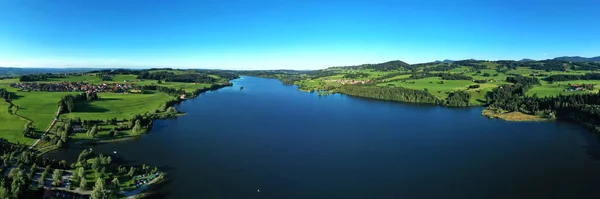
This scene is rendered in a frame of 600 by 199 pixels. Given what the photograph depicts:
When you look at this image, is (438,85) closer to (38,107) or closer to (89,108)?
(89,108)

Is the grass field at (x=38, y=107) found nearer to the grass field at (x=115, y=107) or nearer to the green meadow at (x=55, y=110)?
the green meadow at (x=55, y=110)

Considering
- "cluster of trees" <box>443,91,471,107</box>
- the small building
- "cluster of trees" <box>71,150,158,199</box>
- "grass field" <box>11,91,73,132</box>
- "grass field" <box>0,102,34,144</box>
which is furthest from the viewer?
"cluster of trees" <box>443,91,471,107</box>

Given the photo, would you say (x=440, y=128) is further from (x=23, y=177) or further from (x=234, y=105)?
(x=23, y=177)

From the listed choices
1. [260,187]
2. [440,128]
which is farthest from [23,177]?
[440,128]

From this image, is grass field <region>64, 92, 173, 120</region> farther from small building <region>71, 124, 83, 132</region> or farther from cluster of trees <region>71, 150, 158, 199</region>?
cluster of trees <region>71, 150, 158, 199</region>

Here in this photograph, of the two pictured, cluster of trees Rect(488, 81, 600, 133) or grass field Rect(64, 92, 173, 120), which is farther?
cluster of trees Rect(488, 81, 600, 133)

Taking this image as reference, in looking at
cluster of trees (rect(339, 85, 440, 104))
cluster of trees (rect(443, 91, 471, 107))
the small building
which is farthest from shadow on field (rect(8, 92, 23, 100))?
cluster of trees (rect(443, 91, 471, 107))

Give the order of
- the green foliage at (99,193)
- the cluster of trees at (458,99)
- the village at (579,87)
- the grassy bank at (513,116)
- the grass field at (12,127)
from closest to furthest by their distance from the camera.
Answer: the green foliage at (99,193)
the grass field at (12,127)
the grassy bank at (513,116)
the cluster of trees at (458,99)
the village at (579,87)

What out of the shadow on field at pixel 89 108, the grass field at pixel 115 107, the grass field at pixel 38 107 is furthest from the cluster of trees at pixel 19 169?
the shadow on field at pixel 89 108
